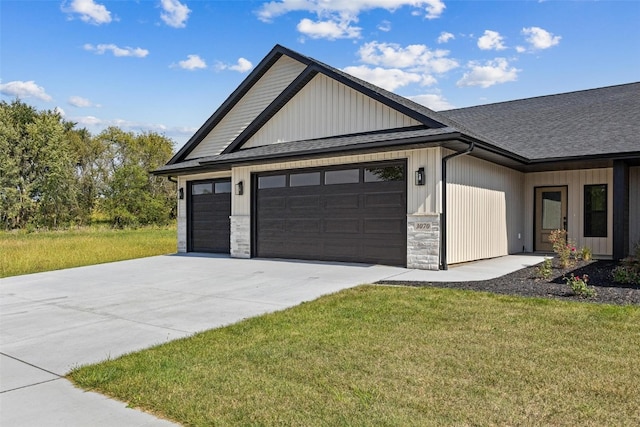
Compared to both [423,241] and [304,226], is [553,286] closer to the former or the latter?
[423,241]

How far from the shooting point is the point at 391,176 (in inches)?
413

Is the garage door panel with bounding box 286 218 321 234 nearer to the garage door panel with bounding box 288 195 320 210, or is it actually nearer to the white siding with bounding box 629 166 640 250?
the garage door panel with bounding box 288 195 320 210

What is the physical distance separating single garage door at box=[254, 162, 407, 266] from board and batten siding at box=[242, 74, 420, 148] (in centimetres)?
107

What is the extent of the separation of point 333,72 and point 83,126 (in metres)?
37.2

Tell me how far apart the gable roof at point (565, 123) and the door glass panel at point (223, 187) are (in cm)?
856

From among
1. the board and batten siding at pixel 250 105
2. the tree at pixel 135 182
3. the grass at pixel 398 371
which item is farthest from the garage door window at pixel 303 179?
the tree at pixel 135 182

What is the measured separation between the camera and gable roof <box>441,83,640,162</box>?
1197cm

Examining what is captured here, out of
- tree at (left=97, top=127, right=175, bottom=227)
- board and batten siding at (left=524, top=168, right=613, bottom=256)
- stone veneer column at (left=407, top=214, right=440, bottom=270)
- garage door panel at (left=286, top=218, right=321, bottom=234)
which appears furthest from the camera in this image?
tree at (left=97, top=127, right=175, bottom=227)

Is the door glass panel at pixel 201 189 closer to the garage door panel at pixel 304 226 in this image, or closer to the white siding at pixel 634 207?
the garage door panel at pixel 304 226

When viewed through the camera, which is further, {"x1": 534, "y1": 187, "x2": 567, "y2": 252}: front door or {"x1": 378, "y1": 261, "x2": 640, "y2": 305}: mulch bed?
{"x1": 534, "y1": 187, "x2": 567, "y2": 252}: front door

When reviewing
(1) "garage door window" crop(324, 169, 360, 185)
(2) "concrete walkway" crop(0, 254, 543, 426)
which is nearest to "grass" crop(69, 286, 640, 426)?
(2) "concrete walkway" crop(0, 254, 543, 426)

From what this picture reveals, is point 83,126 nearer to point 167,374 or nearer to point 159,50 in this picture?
point 159,50

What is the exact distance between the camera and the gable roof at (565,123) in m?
12.0

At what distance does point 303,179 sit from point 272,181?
3.94ft
